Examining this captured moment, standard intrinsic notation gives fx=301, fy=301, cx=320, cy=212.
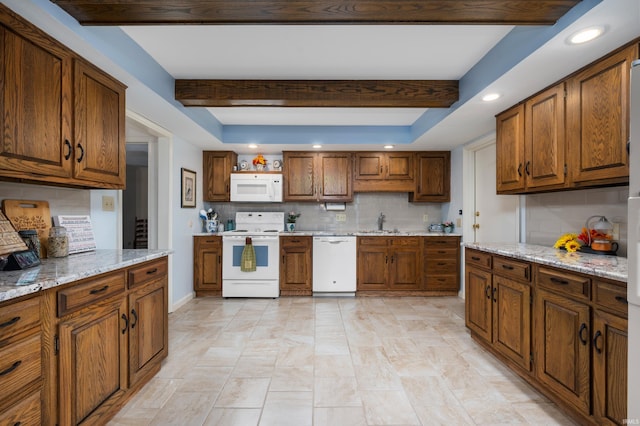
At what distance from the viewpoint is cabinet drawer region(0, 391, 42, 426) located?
1095mm

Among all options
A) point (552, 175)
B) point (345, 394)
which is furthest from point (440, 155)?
point (345, 394)

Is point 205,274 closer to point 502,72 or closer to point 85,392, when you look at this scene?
point 85,392

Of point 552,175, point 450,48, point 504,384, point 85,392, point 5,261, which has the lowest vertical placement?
point 504,384

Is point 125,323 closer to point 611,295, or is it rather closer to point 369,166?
point 611,295

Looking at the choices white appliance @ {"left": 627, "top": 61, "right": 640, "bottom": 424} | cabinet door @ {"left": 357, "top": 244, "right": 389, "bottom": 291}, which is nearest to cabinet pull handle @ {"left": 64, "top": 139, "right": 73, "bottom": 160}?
white appliance @ {"left": 627, "top": 61, "right": 640, "bottom": 424}

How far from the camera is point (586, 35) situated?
1594 mm

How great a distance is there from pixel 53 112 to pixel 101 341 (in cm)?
127

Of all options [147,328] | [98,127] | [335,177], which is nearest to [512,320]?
[147,328]

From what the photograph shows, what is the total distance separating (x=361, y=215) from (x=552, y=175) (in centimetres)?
284

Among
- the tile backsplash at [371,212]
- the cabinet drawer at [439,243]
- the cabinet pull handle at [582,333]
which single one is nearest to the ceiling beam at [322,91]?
the cabinet pull handle at [582,333]

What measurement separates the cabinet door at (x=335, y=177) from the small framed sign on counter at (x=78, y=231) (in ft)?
9.52

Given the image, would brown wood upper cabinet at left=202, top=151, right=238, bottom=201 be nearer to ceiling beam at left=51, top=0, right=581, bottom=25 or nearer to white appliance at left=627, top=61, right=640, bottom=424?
ceiling beam at left=51, top=0, right=581, bottom=25

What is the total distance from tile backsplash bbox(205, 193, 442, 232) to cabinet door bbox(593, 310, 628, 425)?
336cm

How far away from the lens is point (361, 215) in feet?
16.0
